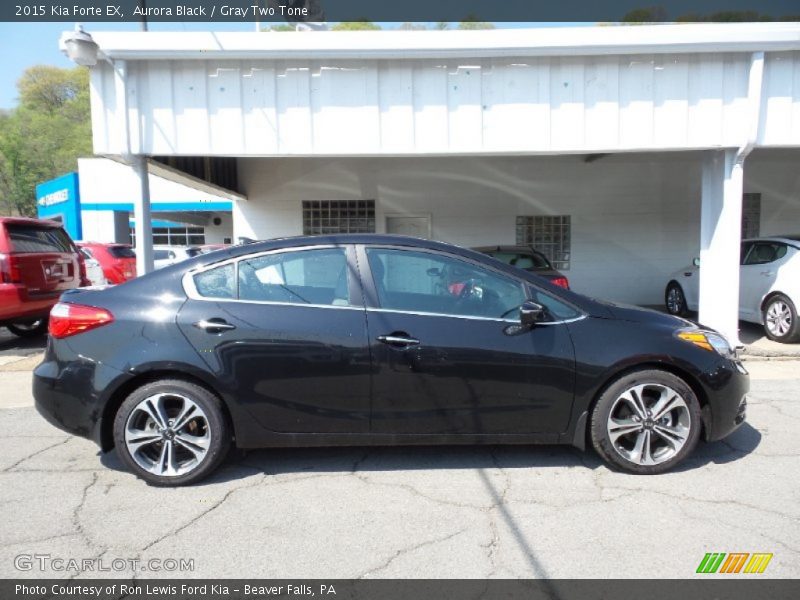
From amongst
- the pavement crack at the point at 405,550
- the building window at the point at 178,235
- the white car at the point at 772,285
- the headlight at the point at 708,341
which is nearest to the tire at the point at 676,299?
the white car at the point at 772,285

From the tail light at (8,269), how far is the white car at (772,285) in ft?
32.3

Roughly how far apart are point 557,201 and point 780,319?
5357 mm

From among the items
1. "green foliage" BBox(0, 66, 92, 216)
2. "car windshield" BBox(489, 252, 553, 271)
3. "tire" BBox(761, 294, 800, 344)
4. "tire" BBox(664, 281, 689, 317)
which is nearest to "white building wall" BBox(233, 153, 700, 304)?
"tire" BBox(664, 281, 689, 317)

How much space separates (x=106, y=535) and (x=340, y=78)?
211 inches

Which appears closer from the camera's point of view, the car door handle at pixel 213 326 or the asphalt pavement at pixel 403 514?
the asphalt pavement at pixel 403 514

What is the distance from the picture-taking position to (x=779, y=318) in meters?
7.66

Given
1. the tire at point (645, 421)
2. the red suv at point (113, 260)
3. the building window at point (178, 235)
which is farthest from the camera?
the building window at point (178, 235)

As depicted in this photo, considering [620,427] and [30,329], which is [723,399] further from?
[30,329]

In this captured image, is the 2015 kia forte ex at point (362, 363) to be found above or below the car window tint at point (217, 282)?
below

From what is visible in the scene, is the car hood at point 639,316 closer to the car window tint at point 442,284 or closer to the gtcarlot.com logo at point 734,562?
the car window tint at point 442,284

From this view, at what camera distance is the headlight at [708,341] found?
355 cm

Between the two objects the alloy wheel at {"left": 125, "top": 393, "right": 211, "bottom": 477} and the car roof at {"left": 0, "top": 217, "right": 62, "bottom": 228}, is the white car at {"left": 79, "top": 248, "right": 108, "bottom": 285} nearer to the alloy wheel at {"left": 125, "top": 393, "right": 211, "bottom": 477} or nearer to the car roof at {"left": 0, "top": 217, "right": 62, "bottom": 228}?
the car roof at {"left": 0, "top": 217, "right": 62, "bottom": 228}

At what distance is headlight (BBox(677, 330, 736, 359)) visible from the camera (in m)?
3.55

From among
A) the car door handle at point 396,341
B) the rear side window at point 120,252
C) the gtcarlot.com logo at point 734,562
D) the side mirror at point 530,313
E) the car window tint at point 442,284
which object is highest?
the rear side window at point 120,252
